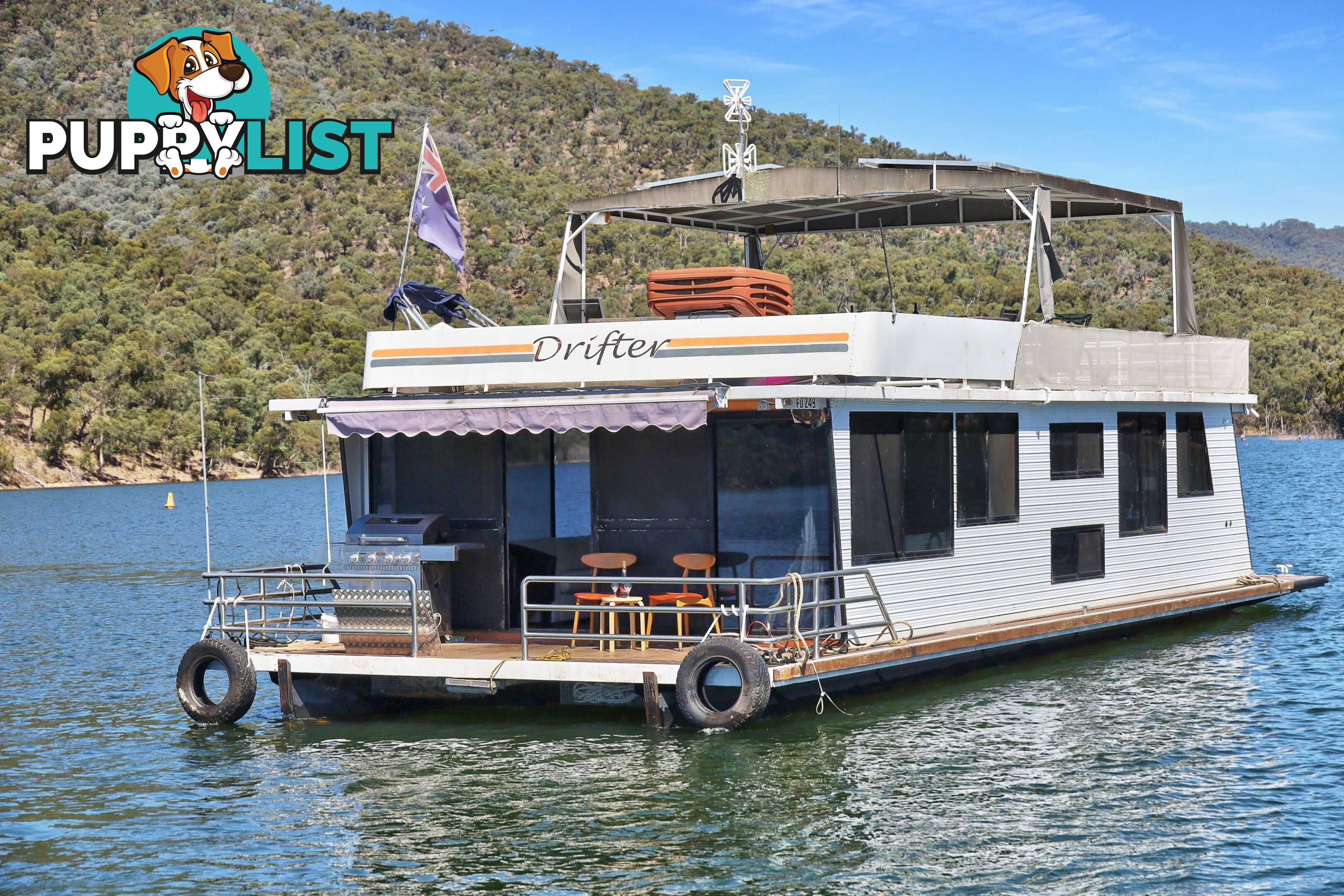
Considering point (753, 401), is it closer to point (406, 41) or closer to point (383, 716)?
point (383, 716)

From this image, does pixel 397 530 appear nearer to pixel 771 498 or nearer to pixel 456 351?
pixel 456 351

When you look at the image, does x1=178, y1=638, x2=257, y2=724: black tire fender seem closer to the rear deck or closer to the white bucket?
the rear deck

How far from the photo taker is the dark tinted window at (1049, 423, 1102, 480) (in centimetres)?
1557

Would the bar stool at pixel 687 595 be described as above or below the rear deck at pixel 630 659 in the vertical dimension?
above

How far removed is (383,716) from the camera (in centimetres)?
1385

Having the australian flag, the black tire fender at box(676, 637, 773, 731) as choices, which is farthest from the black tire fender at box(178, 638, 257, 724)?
the australian flag

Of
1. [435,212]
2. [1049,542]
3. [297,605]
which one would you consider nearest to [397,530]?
[297,605]

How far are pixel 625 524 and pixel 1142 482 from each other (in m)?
6.85

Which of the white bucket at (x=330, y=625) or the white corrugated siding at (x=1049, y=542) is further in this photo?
the white corrugated siding at (x=1049, y=542)

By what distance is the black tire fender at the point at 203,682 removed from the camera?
43.0ft

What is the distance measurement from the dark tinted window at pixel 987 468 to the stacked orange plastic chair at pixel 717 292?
88.4 inches

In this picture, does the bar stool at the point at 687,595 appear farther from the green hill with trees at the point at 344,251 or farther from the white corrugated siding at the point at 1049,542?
the green hill with trees at the point at 344,251

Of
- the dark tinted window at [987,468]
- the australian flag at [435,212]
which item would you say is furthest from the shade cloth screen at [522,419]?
the dark tinted window at [987,468]

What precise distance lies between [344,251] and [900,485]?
104 m
